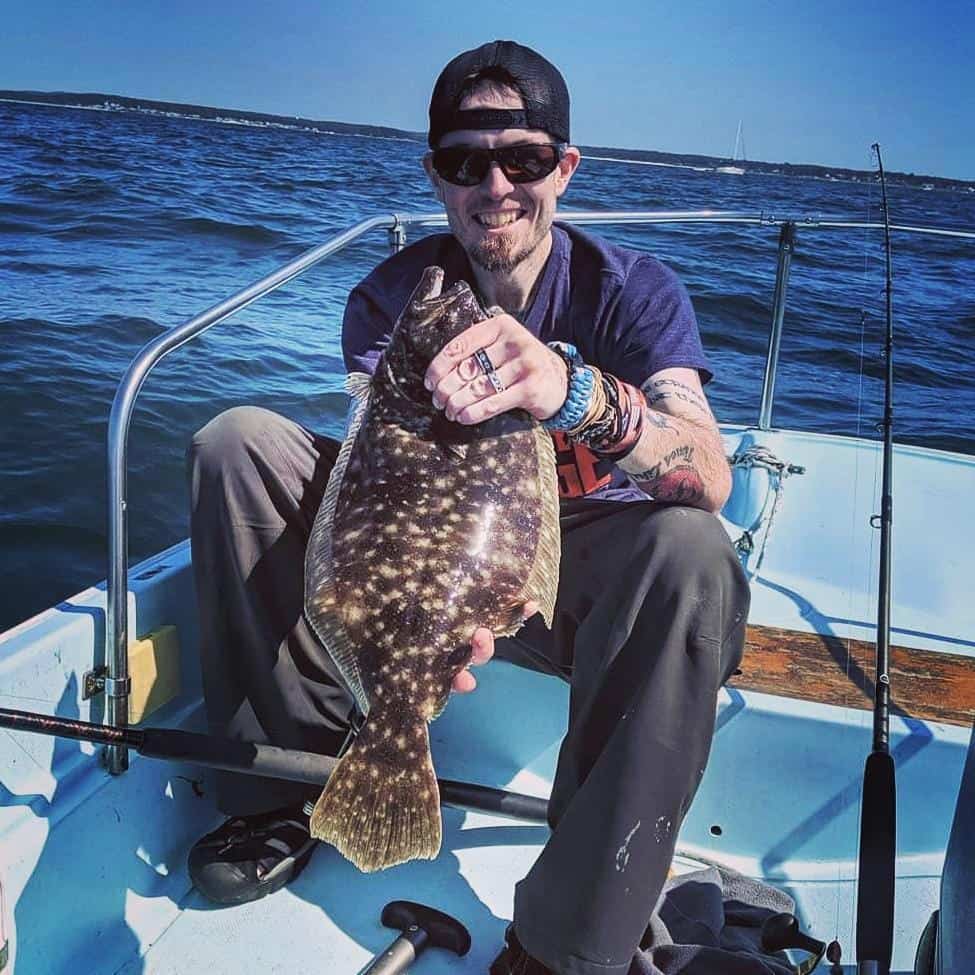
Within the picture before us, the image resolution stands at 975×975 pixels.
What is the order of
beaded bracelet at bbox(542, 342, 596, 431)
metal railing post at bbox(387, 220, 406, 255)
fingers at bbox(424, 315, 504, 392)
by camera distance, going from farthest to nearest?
metal railing post at bbox(387, 220, 406, 255), beaded bracelet at bbox(542, 342, 596, 431), fingers at bbox(424, 315, 504, 392)

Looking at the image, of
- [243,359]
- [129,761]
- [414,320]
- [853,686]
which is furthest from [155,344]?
[243,359]

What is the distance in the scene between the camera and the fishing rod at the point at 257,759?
Answer: 2066mm

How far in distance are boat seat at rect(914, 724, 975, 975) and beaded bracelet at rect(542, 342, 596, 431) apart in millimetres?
904

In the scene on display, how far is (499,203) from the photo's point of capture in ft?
8.02

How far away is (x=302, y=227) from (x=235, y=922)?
1400cm

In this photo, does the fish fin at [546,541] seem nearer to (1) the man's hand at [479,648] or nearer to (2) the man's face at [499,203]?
(1) the man's hand at [479,648]

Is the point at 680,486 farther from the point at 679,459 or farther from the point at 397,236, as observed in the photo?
the point at 397,236

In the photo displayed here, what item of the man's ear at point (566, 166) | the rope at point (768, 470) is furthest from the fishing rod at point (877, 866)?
the rope at point (768, 470)

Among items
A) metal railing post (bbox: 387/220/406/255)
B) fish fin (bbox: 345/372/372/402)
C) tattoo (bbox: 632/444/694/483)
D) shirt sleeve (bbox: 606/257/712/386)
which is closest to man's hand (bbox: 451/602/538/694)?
tattoo (bbox: 632/444/694/483)

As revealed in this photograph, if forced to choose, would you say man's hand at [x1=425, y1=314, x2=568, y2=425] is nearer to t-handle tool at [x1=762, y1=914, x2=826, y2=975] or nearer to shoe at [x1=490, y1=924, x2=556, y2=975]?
shoe at [x1=490, y1=924, x2=556, y2=975]

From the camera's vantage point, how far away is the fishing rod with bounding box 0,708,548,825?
2066mm

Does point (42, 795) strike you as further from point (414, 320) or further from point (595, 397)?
point (595, 397)

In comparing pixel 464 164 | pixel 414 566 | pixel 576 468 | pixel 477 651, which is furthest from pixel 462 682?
pixel 464 164

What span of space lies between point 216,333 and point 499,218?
6850mm
